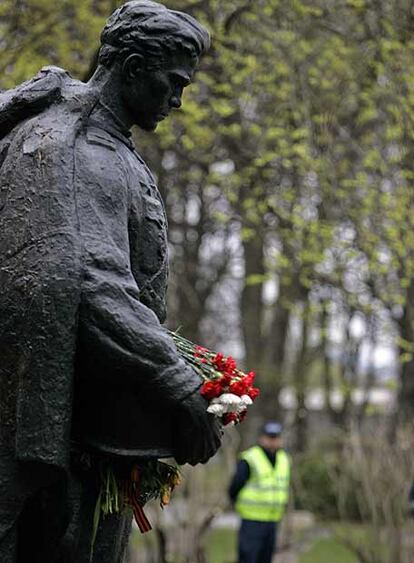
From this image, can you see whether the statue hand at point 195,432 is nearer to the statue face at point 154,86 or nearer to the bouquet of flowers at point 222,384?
the bouquet of flowers at point 222,384

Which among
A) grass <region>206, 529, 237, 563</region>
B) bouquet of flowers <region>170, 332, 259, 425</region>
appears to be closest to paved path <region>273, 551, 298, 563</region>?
grass <region>206, 529, 237, 563</region>

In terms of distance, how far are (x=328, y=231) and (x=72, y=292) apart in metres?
11.5

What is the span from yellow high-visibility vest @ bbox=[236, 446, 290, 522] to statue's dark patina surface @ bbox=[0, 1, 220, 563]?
796cm

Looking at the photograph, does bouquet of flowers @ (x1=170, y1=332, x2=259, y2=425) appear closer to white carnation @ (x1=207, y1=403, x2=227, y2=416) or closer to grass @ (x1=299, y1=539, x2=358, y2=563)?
white carnation @ (x1=207, y1=403, x2=227, y2=416)

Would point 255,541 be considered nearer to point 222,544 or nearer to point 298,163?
point 298,163

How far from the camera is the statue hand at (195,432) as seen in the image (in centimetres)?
339

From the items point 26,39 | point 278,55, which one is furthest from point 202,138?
point 26,39

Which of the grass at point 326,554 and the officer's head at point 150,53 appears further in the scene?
the grass at point 326,554

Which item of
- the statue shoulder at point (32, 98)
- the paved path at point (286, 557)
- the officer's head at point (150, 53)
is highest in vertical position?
the officer's head at point (150, 53)

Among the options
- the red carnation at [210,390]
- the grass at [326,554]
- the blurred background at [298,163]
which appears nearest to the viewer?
the red carnation at [210,390]

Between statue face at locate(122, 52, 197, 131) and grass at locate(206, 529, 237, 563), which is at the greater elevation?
statue face at locate(122, 52, 197, 131)

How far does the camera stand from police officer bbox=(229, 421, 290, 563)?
37.9 ft

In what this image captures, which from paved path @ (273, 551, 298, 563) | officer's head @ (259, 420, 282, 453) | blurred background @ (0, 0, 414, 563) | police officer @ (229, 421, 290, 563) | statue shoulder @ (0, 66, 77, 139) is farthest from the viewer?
paved path @ (273, 551, 298, 563)

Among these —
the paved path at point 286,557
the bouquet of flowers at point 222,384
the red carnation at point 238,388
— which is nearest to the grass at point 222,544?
the paved path at point 286,557
